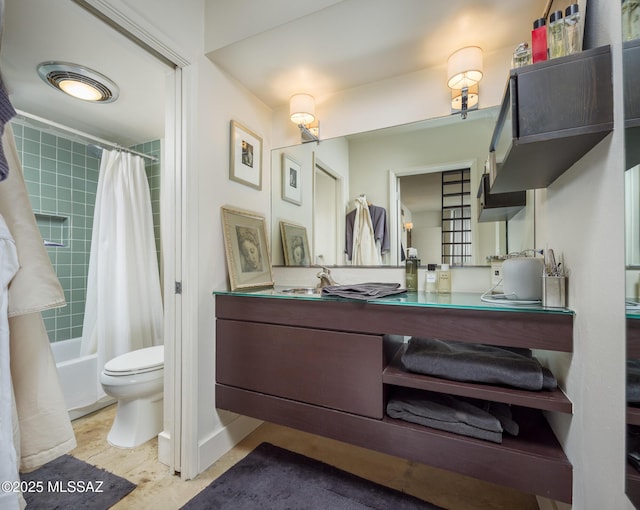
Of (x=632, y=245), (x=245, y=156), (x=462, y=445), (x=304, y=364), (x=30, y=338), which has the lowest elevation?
(x=462, y=445)

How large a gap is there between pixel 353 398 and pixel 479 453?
470mm

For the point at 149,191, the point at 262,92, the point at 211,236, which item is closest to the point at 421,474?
the point at 211,236

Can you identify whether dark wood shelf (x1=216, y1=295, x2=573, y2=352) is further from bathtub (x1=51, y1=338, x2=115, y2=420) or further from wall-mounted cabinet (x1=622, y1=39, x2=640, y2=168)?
bathtub (x1=51, y1=338, x2=115, y2=420)

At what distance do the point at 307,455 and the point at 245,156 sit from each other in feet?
5.74

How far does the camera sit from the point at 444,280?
1.57m

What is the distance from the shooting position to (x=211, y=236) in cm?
163

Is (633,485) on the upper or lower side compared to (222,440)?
upper

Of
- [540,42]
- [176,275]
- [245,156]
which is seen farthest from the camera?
[245,156]

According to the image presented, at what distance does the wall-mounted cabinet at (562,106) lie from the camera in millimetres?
725

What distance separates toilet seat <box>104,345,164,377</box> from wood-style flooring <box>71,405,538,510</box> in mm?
427

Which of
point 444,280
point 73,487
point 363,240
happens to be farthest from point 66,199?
point 444,280

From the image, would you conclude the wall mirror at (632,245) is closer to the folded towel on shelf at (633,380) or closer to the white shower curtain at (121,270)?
the folded towel on shelf at (633,380)

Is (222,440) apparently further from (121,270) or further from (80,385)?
(121,270)

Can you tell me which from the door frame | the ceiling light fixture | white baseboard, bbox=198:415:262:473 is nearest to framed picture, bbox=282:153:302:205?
the door frame
